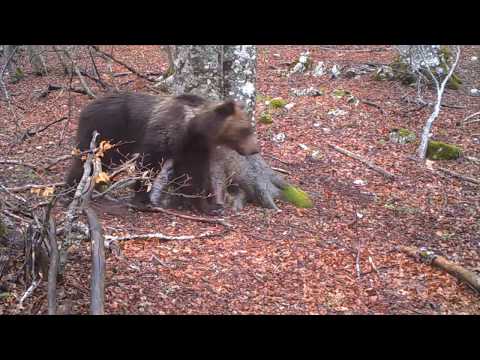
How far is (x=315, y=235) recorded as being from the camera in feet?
23.3

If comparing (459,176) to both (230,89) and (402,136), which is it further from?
(230,89)

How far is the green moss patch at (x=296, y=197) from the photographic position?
26.6ft

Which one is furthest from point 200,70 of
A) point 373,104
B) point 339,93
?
point 339,93

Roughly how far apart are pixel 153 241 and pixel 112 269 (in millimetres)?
1119

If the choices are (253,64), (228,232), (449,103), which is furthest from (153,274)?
(449,103)

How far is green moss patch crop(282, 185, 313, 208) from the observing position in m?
8.10

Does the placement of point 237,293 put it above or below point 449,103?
below

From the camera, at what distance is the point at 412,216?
7812 mm

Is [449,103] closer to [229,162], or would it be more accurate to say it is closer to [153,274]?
[229,162]

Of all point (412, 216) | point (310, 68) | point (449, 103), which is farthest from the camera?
point (310, 68)

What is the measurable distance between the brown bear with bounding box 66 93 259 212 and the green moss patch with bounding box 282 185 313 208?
94cm

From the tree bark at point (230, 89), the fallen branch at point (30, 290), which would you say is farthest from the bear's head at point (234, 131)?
the fallen branch at point (30, 290)

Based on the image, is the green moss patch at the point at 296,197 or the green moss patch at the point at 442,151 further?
the green moss patch at the point at 442,151

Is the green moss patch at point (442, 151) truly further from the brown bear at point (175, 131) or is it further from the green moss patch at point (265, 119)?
the brown bear at point (175, 131)
